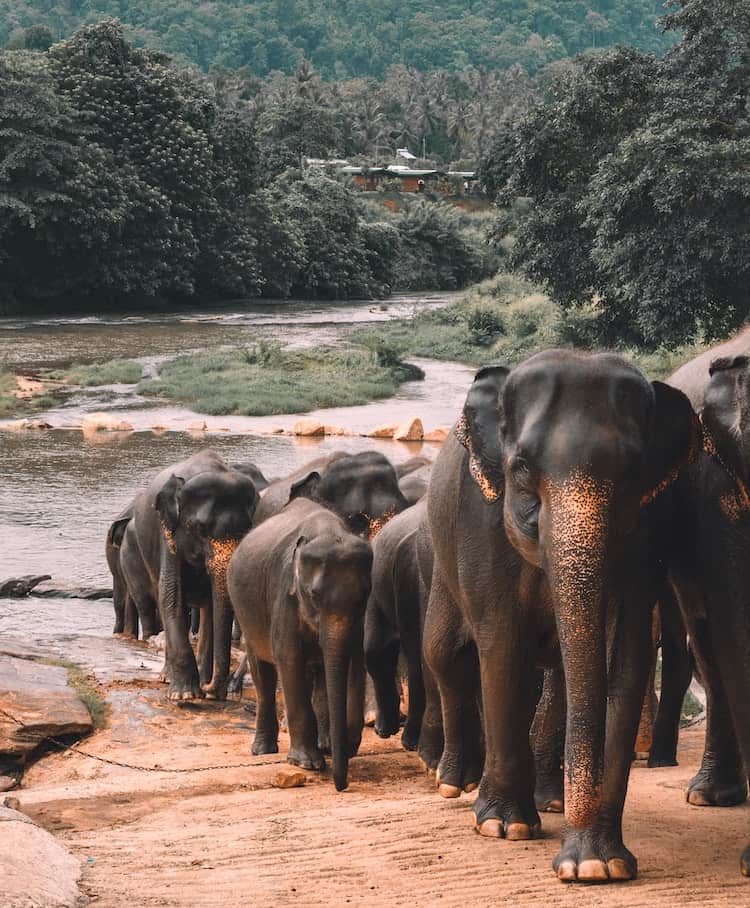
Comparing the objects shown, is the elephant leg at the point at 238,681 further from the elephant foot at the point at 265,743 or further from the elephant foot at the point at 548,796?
the elephant foot at the point at 548,796

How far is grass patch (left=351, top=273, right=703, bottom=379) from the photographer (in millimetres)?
37219

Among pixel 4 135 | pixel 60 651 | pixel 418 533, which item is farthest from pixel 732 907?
pixel 4 135

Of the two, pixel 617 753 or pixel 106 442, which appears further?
pixel 106 442

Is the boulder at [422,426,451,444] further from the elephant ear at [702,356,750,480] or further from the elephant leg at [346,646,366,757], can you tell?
the elephant ear at [702,356,750,480]

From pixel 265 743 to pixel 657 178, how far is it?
17.9 metres

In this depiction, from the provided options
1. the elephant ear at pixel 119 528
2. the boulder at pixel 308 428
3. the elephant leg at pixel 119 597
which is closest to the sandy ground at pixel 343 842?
the elephant ear at pixel 119 528

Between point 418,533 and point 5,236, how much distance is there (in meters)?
46.9

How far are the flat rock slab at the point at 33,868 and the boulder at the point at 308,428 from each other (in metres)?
21.6

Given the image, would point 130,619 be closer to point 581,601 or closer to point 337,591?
point 337,591

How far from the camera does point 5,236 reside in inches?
2045

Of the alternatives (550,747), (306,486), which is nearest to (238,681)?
(306,486)

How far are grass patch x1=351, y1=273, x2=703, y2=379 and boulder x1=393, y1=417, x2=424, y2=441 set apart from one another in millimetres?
5734

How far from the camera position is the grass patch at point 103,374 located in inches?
1352

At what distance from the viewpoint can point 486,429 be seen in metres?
5.27
